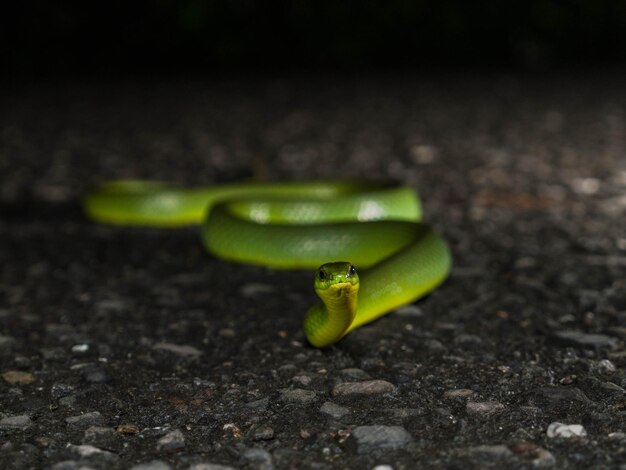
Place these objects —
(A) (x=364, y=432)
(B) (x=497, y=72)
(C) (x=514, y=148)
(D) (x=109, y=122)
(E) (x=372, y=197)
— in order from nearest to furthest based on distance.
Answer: (A) (x=364, y=432)
(E) (x=372, y=197)
(C) (x=514, y=148)
(D) (x=109, y=122)
(B) (x=497, y=72)

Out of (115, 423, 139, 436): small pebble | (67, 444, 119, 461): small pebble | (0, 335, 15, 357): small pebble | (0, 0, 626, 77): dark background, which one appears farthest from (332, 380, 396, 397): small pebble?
(0, 0, 626, 77): dark background

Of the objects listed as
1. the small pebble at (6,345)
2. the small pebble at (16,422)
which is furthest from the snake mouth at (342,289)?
the small pebble at (6,345)

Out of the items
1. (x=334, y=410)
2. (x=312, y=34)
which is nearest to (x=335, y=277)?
(x=334, y=410)

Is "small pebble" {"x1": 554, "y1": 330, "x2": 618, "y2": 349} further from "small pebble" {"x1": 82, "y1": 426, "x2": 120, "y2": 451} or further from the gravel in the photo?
"small pebble" {"x1": 82, "y1": 426, "x2": 120, "y2": 451}

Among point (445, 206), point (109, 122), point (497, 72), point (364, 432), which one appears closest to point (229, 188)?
point (445, 206)

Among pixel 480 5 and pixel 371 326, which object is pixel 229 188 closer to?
pixel 371 326

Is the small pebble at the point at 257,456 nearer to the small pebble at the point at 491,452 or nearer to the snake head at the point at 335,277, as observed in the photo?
the small pebble at the point at 491,452

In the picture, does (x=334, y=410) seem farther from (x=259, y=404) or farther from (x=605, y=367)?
(x=605, y=367)
